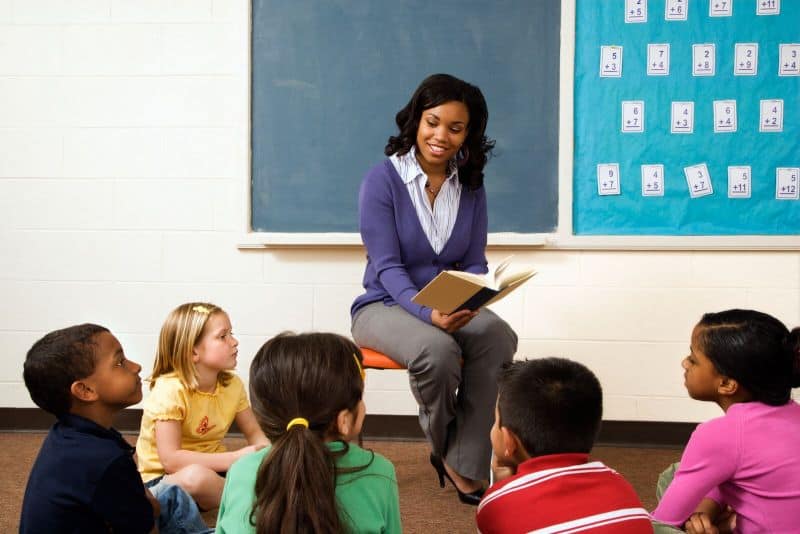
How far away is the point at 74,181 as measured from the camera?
3318 millimetres

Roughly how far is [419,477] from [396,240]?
82 centimetres

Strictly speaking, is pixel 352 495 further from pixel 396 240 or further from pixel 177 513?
pixel 396 240

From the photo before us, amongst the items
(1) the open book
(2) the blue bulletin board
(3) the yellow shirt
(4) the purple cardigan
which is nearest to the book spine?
(1) the open book

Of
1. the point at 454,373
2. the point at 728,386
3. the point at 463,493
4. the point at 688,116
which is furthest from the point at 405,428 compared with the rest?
the point at 728,386

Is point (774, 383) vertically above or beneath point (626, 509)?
above

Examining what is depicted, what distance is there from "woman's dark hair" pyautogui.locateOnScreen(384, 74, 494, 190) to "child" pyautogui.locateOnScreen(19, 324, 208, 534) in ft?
4.09

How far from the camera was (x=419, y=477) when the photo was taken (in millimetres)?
2760

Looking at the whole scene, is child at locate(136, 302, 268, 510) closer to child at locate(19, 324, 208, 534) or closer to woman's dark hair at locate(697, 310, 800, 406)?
child at locate(19, 324, 208, 534)

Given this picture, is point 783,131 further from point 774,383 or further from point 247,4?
point 247,4

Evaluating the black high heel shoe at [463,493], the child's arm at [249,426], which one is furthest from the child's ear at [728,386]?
the child's arm at [249,426]

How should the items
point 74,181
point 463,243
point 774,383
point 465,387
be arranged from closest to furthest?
1. point 774,383
2. point 465,387
3. point 463,243
4. point 74,181

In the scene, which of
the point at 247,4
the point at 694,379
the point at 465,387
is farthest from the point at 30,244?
the point at 694,379

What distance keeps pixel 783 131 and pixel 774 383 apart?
1725 mm

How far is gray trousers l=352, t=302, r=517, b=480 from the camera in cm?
234
